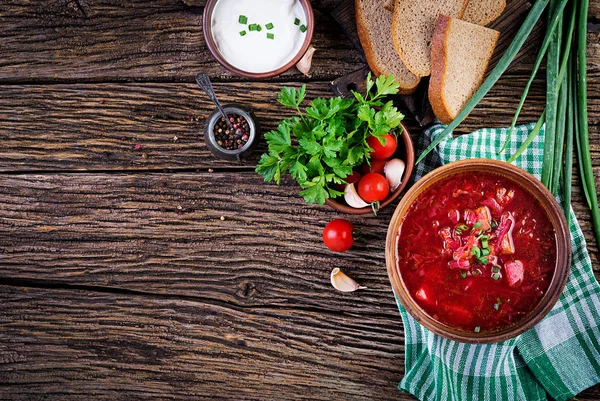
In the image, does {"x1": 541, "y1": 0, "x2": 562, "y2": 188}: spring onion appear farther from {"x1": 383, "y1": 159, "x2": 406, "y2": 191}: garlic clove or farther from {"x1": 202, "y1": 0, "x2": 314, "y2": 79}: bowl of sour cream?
{"x1": 202, "y1": 0, "x2": 314, "y2": 79}: bowl of sour cream

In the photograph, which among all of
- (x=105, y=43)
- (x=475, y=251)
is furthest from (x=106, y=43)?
(x=475, y=251)

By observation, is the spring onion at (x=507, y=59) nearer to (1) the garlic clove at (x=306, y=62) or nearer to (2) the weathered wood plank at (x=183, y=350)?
(1) the garlic clove at (x=306, y=62)

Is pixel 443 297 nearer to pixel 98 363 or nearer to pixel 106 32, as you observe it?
pixel 98 363

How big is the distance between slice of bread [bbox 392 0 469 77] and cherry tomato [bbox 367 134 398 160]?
0.31 m

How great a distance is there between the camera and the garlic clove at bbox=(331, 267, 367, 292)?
79.7 inches

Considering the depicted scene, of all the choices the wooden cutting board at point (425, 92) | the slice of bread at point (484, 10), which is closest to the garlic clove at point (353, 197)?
the wooden cutting board at point (425, 92)

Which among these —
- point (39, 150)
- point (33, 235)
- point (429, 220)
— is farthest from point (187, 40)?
point (429, 220)

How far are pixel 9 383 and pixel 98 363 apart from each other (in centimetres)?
38

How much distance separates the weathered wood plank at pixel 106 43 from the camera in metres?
2.09

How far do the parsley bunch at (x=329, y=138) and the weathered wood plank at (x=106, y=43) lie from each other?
13.7 inches

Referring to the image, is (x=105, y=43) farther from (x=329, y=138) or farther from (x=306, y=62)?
(x=329, y=138)

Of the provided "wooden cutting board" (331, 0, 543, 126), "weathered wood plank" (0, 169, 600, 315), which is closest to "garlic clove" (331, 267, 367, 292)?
"weathered wood plank" (0, 169, 600, 315)

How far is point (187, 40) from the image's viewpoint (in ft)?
6.88

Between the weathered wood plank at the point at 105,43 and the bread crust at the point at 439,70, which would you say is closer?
the bread crust at the point at 439,70
